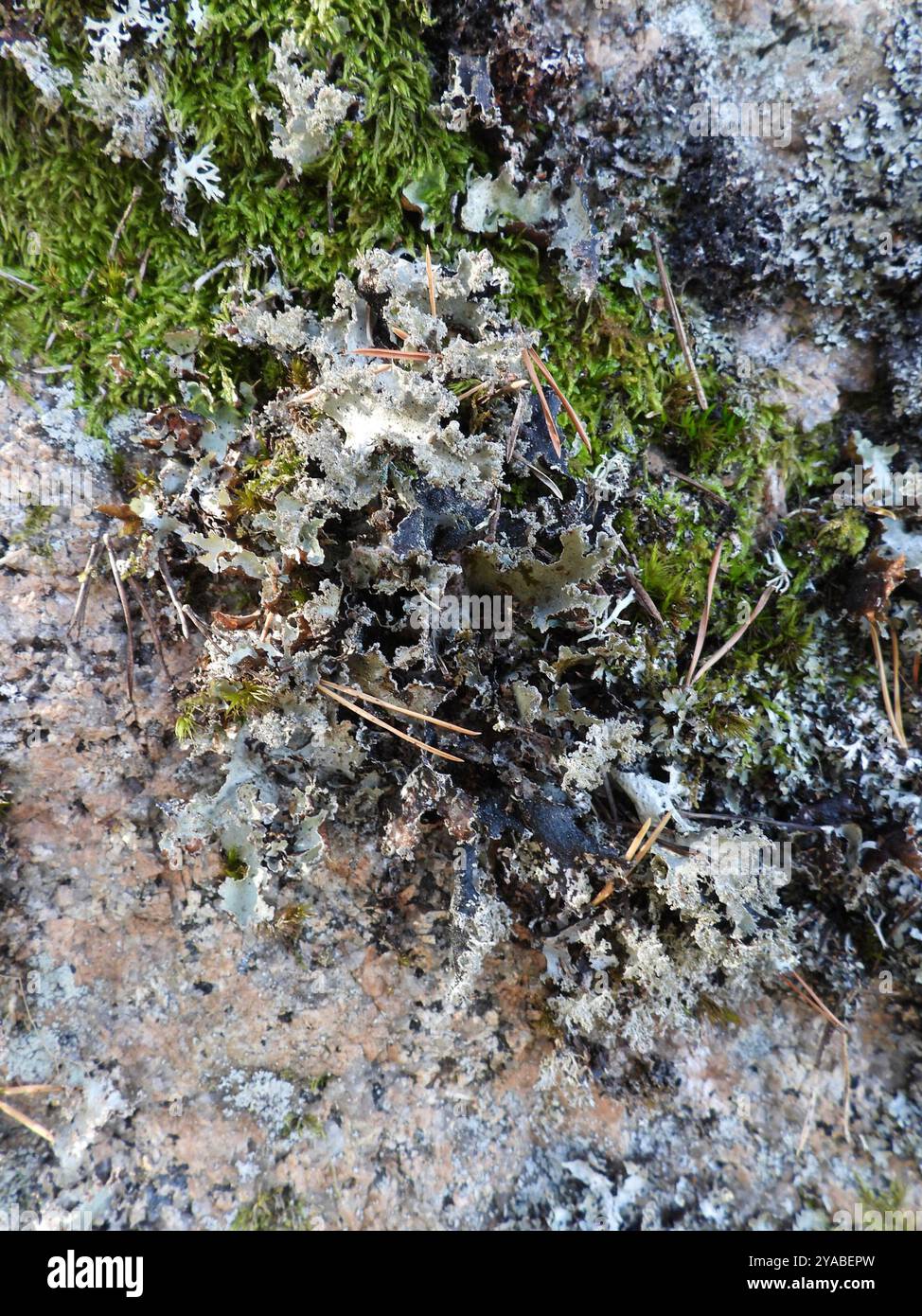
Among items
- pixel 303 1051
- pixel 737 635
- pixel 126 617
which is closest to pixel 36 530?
pixel 126 617

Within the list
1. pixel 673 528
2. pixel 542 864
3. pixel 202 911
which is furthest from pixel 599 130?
pixel 202 911

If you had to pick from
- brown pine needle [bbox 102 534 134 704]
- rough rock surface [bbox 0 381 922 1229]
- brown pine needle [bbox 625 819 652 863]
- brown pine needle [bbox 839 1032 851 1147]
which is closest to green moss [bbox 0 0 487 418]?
rough rock surface [bbox 0 381 922 1229]

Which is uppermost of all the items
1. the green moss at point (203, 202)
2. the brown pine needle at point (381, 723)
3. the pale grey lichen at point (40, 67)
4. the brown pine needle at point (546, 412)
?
the pale grey lichen at point (40, 67)

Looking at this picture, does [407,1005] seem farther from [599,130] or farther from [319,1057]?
[599,130]

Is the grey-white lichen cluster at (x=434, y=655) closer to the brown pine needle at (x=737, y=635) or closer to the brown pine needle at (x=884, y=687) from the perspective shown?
the brown pine needle at (x=737, y=635)

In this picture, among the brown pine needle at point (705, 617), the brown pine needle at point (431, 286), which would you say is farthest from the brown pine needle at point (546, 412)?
the brown pine needle at point (705, 617)

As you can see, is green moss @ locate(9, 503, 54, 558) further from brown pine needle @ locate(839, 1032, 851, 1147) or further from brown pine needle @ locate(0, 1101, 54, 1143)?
brown pine needle @ locate(839, 1032, 851, 1147)

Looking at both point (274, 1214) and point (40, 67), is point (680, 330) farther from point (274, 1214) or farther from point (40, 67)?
point (274, 1214)
